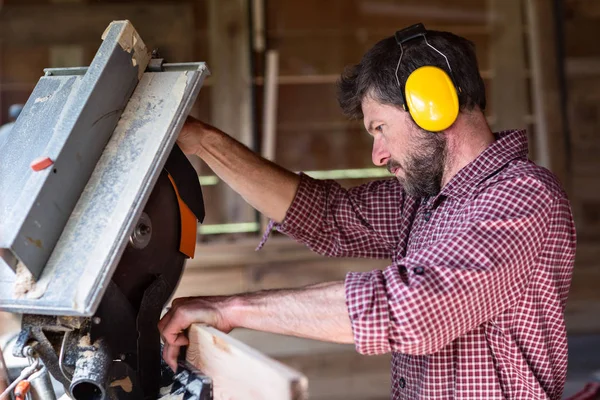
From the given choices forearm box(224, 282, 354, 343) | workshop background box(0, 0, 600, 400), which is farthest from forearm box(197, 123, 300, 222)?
workshop background box(0, 0, 600, 400)

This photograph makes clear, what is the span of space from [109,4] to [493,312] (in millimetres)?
3767

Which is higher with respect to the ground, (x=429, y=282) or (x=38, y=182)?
(x=38, y=182)

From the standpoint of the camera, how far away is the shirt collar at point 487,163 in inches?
71.8

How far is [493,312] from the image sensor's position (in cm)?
156

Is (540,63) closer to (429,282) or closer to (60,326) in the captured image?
(429,282)

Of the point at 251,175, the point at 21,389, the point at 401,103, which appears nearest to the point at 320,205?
the point at 251,175

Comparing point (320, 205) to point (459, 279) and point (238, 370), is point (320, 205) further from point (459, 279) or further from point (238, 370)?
point (238, 370)

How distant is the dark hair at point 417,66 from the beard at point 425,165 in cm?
12

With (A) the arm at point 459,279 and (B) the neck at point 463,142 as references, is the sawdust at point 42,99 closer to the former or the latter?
(A) the arm at point 459,279

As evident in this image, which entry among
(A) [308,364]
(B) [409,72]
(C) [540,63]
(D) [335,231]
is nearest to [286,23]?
(C) [540,63]

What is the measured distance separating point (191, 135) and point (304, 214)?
1.68ft

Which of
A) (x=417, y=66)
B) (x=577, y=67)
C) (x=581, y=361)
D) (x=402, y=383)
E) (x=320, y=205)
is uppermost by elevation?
(x=577, y=67)

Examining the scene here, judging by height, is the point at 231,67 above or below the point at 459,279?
above

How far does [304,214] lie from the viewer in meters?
2.29
